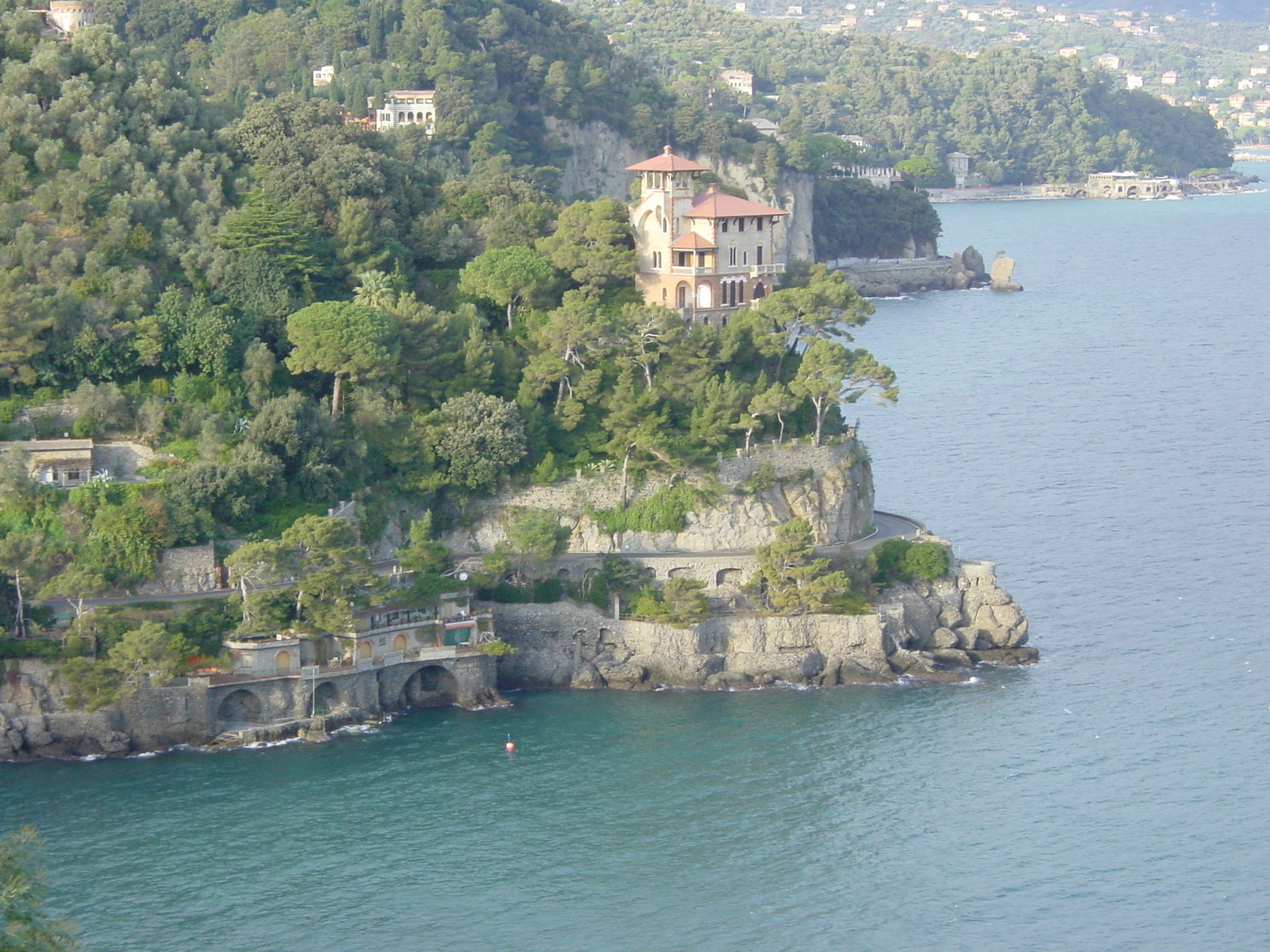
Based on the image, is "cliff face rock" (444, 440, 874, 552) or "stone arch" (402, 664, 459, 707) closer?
"stone arch" (402, 664, 459, 707)

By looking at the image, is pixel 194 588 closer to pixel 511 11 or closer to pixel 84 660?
pixel 84 660

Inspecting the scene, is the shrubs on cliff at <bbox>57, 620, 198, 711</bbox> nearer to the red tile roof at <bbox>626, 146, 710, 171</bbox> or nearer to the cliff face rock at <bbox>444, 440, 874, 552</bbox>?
the cliff face rock at <bbox>444, 440, 874, 552</bbox>

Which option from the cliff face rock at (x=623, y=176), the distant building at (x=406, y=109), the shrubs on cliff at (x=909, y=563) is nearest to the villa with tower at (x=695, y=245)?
the shrubs on cliff at (x=909, y=563)

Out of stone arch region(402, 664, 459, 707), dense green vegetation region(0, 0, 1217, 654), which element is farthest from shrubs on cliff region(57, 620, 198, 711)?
stone arch region(402, 664, 459, 707)

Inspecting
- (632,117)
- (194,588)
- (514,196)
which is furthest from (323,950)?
(632,117)

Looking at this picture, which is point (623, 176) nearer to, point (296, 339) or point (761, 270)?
point (761, 270)

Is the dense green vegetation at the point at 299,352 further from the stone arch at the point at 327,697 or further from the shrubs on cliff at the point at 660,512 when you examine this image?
the stone arch at the point at 327,697
